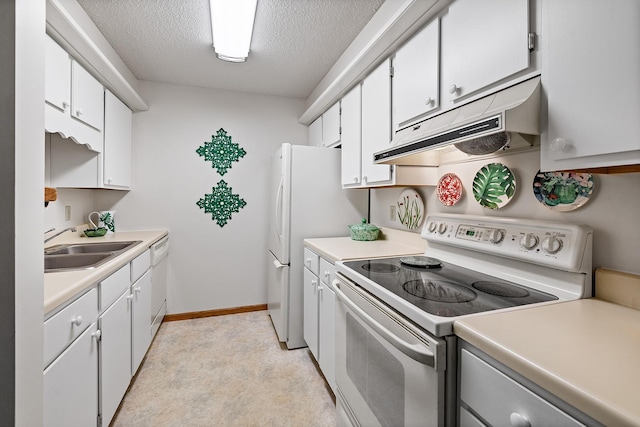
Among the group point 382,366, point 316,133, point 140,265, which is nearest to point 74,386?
point 140,265

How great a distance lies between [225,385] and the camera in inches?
78.3

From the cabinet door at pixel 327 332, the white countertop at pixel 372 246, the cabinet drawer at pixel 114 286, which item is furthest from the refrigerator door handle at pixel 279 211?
the cabinet drawer at pixel 114 286

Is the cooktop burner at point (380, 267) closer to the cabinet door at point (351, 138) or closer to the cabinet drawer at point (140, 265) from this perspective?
the cabinet door at point (351, 138)

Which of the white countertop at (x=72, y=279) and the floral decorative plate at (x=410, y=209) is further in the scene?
the floral decorative plate at (x=410, y=209)

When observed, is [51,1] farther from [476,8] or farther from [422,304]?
[422,304]

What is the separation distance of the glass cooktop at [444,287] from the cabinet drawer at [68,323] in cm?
116

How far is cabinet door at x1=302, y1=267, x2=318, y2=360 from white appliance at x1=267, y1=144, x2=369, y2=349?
151mm

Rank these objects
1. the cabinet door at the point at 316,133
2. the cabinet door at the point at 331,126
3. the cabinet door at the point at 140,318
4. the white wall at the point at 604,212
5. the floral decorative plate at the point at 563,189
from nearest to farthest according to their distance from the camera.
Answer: the white wall at the point at 604,212 < the floral decorative plate at the point at 563,189 < the cabinet door at the point at 140,318 < the cabinet door at the point at 331,126 < the cabinet door at the point at 316,133

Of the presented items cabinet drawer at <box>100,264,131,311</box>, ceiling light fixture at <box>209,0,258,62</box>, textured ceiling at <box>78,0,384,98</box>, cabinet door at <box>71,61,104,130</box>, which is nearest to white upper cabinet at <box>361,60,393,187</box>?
textured ceiling at <box>78,0,384,98</box>

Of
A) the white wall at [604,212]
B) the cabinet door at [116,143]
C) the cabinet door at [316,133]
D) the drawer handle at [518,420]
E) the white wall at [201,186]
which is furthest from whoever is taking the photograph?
the cabinet door at [316,133]

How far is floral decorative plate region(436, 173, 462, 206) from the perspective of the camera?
1.63 meters

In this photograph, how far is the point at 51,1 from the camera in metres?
1.34

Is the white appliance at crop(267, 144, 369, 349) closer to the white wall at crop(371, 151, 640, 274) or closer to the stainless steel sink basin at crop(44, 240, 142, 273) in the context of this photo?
the stainless steel sink basin at crop(44, 240, 142, 273)

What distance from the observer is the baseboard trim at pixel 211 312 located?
305 centimetres
